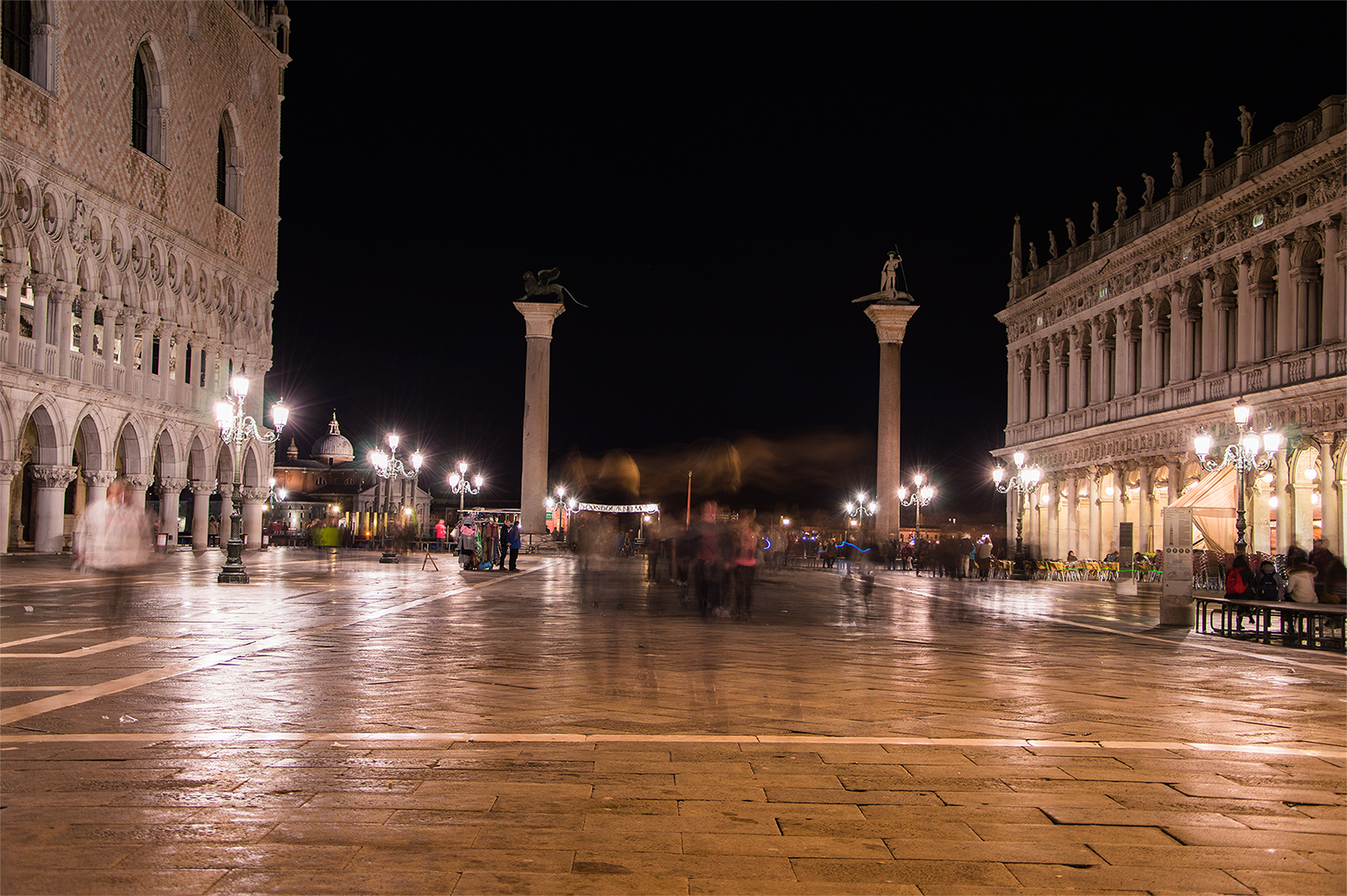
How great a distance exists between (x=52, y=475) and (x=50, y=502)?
1.18 metres

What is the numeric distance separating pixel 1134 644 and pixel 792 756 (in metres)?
9.71

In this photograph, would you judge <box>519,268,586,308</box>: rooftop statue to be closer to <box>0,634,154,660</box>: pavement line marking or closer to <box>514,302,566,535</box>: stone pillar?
<box>514,302,566,535</box>: stone pillar

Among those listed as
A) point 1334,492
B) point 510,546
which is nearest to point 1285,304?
point 1334,492

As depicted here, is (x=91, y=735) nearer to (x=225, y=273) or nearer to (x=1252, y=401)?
(x=1252, y=401)

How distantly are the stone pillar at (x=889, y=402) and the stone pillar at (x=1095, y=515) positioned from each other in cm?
747

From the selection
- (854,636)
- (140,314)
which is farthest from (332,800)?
(140,314)

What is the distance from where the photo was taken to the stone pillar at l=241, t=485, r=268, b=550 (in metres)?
53.5

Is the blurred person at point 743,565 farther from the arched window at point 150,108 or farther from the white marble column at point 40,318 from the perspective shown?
the arched window at point 150,108

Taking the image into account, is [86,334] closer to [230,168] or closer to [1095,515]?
[230,168]

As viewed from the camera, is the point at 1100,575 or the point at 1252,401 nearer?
the point at 1252,401

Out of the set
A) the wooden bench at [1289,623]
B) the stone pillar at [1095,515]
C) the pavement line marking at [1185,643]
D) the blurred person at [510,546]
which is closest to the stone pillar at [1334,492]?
the pavement line marking at [1185,643]

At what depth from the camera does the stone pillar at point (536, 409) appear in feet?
175

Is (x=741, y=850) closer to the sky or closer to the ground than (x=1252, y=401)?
closer to the ground

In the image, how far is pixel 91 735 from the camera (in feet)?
22.5
